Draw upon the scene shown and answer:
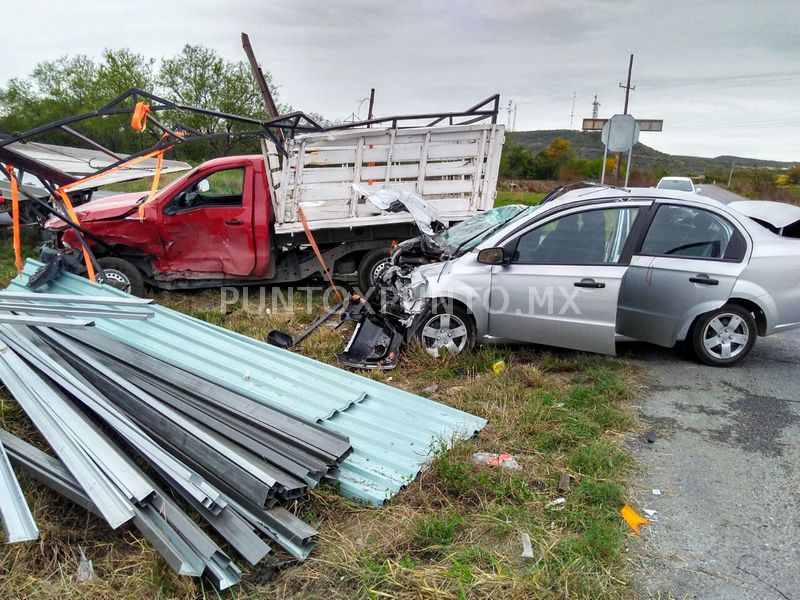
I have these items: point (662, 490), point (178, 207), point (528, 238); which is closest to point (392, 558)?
point (662, 490)

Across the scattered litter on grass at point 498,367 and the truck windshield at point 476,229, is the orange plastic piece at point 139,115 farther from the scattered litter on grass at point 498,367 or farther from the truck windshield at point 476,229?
the scattered litter on grass at point 498,367

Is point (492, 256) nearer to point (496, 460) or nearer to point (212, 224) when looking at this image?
point (496, 460)

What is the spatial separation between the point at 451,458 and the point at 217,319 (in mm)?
4128

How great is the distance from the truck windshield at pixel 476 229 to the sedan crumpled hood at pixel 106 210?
4.16 m

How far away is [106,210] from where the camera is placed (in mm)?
7340

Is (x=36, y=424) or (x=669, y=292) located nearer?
(x=36, y=424)

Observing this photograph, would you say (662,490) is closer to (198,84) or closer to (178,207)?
(178,207)

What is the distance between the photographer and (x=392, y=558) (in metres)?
2.87

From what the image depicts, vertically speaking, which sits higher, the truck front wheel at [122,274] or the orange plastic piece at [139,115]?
the orange plastic piece at [139,115]

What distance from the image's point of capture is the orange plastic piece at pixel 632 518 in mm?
3098

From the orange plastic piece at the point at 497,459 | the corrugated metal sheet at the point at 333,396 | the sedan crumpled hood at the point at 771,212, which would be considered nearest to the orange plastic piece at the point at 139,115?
the corrugated metal sheet at the point at 333,396

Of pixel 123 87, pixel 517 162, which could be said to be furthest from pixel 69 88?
pixel 517 162

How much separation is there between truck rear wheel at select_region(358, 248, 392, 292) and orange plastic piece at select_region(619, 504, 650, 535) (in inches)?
192

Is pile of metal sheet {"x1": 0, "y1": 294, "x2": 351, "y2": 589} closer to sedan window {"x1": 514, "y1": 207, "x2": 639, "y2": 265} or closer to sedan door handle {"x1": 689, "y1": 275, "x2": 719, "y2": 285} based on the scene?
sedan window {"x1": 514, "y1": 207, "x2": 639, "y2": 265}
